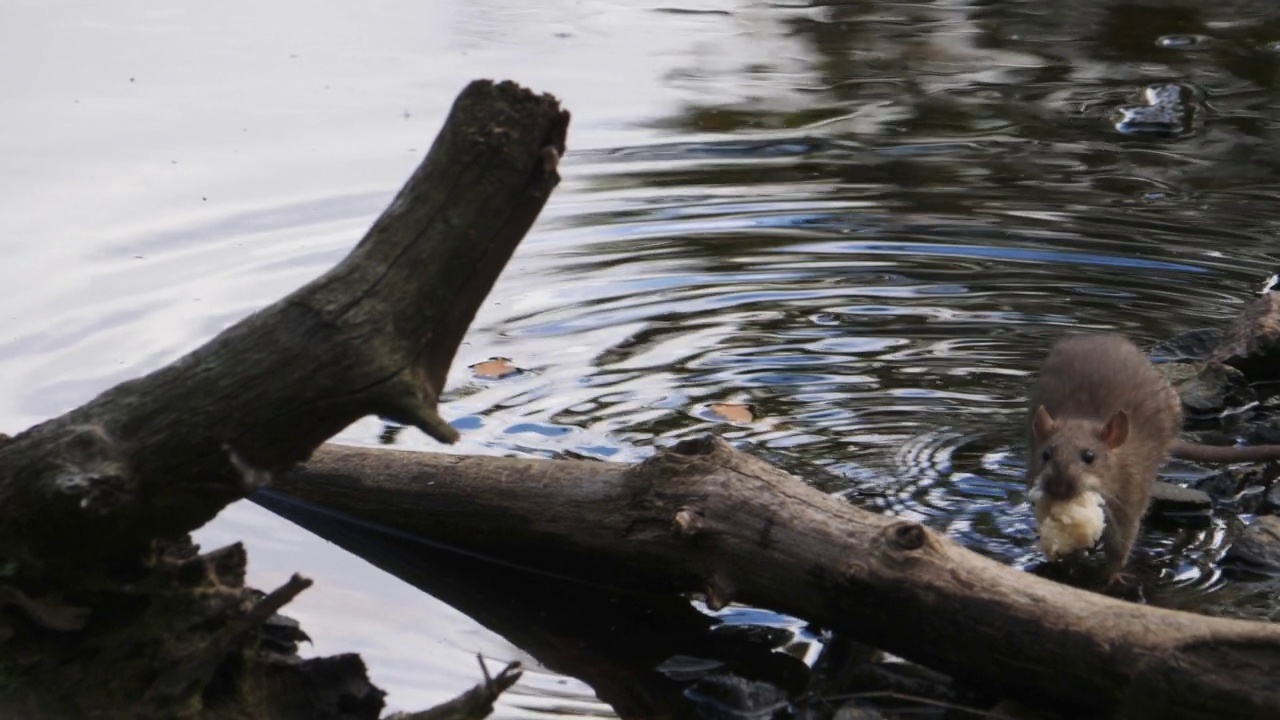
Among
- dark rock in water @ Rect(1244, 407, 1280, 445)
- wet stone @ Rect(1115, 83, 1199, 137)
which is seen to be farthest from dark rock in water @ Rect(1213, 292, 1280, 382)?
wet stone @ Rect(1115, 83, 1199, 137)

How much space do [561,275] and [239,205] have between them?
1884 millimetres

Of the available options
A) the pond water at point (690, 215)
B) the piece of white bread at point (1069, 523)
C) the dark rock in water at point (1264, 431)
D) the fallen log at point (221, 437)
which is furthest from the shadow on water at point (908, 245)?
A: the fallen log at point (221, 437)

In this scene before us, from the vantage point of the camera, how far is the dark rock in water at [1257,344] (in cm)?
663

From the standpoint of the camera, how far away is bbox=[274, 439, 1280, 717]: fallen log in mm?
3836

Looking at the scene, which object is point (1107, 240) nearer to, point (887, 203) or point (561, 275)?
point (887, 203)

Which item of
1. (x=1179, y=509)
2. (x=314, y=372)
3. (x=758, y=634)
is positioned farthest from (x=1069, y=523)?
(x=314, y=372)

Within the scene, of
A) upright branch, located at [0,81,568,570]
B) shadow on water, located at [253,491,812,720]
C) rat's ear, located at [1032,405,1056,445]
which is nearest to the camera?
upright branch, located at [0,81,568,570]

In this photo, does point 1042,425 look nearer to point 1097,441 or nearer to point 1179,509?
point 1097,441

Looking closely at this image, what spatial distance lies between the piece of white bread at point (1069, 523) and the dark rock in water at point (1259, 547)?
45 cm

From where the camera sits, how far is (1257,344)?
21.8 feet

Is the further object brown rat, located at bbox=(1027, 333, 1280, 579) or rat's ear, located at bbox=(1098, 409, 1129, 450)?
rat's ear, located at bbox=(1098, 409, 1129, 450)

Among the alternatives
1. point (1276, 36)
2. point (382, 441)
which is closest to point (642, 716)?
point (382, 441)

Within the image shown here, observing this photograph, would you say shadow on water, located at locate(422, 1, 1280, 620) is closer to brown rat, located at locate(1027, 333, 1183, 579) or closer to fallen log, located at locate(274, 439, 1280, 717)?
brown rat, located at locate(1027, 333, 1183, 579)

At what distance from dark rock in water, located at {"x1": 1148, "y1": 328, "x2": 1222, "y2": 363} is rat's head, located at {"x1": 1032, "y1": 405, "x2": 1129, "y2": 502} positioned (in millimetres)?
1607
